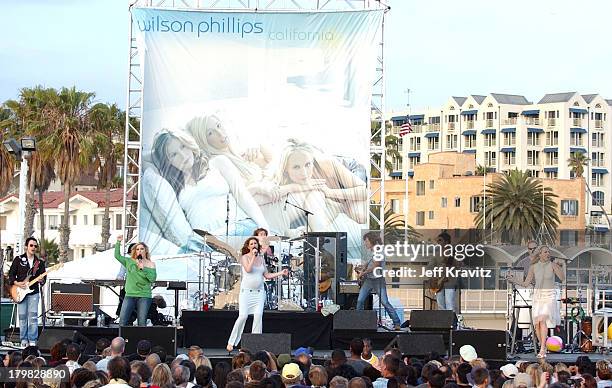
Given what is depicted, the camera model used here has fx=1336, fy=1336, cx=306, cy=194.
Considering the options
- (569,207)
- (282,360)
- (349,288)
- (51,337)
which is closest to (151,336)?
(51,337)

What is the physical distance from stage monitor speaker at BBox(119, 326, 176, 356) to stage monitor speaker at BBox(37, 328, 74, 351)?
0.67 metres

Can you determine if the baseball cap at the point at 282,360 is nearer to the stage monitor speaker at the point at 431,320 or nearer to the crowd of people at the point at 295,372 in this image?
the crowd of people at the point at 295,372

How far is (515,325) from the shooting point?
1928 centimetres

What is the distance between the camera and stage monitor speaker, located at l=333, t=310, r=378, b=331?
18828 mm

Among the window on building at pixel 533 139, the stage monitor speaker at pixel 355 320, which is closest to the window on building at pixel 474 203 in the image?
the window on building at pixel 533 139

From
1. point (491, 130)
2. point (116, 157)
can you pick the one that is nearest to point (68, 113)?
point (116, 157)

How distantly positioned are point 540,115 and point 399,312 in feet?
396

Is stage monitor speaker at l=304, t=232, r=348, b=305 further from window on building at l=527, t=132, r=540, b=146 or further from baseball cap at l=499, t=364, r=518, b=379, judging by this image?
window on building at l=527, t=132, r=540, b=146

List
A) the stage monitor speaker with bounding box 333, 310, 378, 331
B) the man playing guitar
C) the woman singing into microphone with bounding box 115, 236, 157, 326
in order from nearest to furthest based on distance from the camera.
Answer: the woman singing into microphone with bounding box 115, 236, 157, 326, the stage monitor speaker with bounding box 333, 310, 378, 331, the man playing guitar

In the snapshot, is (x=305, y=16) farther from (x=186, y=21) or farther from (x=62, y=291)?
(x=62, y=291)

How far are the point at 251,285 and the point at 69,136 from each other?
40.9 metres

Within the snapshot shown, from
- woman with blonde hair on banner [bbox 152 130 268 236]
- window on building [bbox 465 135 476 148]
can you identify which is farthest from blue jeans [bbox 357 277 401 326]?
window on building [bbox 465 135 476 148]

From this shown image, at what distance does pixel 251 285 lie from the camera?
1739 cm

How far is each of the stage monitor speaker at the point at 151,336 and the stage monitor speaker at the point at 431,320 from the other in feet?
12.7
